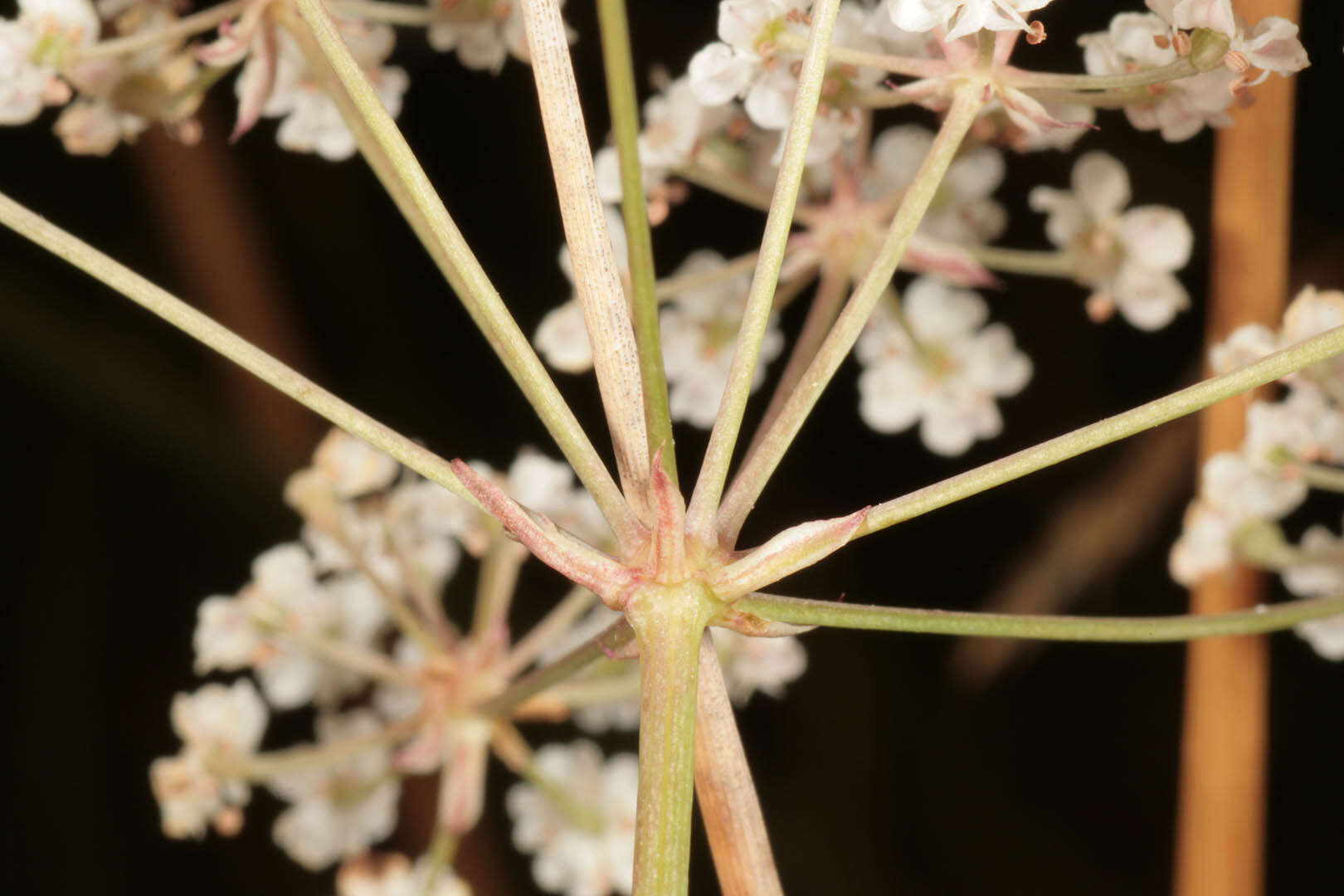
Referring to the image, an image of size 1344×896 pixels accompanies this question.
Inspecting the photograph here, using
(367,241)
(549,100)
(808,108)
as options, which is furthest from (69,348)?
(808,108)

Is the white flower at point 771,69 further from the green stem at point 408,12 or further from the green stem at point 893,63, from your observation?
the green stem at point 408,12

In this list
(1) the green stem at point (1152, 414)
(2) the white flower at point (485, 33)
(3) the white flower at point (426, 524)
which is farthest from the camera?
(3) the white flower at point (426, 524)

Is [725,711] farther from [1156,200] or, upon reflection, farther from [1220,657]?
[1156,200]

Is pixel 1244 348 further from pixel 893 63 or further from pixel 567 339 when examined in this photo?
pixel 567 339

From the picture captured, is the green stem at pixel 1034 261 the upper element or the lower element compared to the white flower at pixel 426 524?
upper

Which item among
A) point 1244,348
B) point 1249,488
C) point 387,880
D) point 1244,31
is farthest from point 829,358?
point 387,880

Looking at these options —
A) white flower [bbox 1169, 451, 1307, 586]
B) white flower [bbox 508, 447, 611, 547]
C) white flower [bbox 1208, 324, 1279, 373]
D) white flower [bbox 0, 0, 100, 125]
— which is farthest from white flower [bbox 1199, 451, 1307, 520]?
white flower [bbox 0, 0, 100, 125]

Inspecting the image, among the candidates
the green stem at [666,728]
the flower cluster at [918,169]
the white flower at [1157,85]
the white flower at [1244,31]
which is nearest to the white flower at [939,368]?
the flower cluster at [918,169]
